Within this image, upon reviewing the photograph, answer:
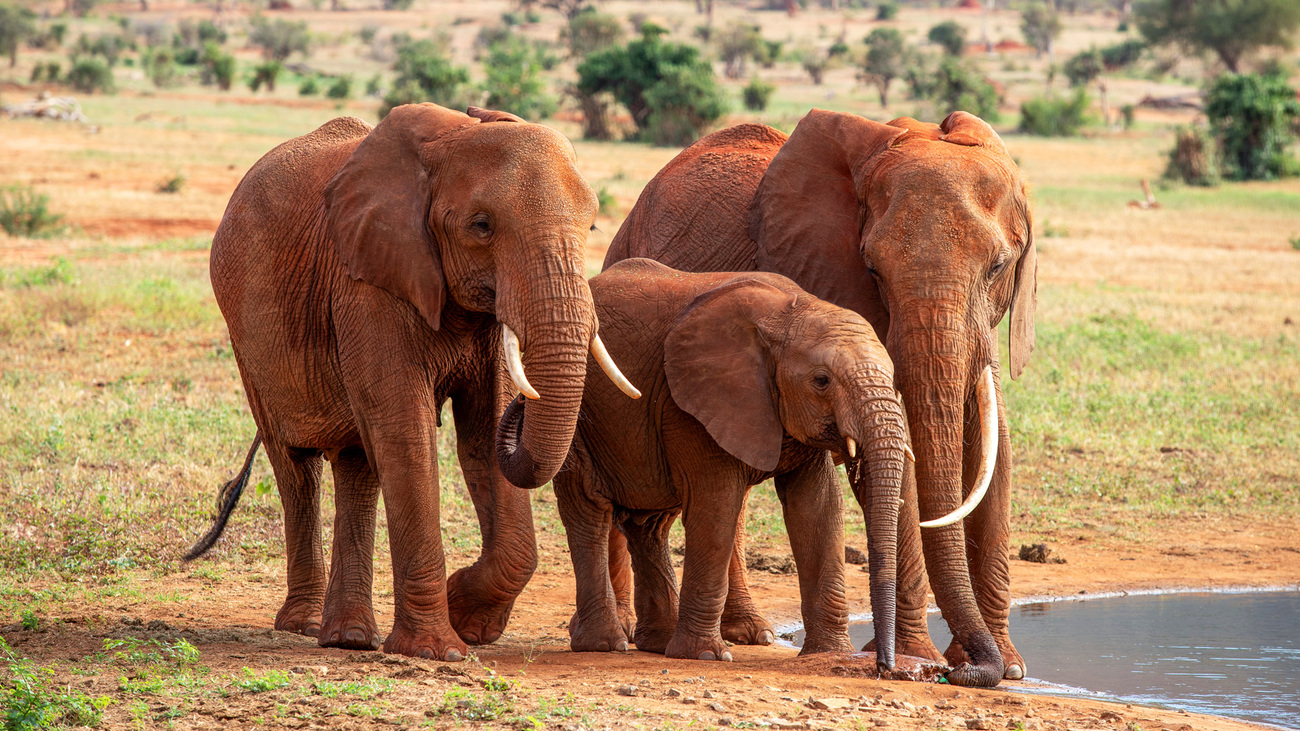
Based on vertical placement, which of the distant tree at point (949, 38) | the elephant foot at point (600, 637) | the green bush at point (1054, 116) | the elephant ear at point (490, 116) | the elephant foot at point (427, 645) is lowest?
the green bush at point (1054, 116)

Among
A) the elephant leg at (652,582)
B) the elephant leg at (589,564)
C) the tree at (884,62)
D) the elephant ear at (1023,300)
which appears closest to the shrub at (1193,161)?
the tree at (884,62)

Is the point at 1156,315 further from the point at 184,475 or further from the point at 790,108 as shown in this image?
the point at 790,108

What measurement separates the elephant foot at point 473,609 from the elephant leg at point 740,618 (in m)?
1.13

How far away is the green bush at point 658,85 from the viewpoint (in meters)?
33.6

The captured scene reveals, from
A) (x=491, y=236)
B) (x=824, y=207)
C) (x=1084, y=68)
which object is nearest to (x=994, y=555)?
(x=824, y=207)

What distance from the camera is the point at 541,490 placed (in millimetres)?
9594

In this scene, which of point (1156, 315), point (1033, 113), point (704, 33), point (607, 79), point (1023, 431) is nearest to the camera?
point (1023, 431)

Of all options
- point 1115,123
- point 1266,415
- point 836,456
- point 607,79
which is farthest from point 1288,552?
point 1115,123

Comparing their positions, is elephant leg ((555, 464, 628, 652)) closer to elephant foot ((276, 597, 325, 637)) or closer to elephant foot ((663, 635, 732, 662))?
elephant foot ((663, 635, 732, 662))

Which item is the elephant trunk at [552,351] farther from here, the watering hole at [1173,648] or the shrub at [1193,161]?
the shrub at [1193,161]

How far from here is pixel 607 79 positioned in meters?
35.3

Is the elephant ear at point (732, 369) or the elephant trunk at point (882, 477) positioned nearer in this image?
the elephant trunk at point (882, 477)

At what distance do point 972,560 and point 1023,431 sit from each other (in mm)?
4465

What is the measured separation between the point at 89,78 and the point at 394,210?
39623 mm
